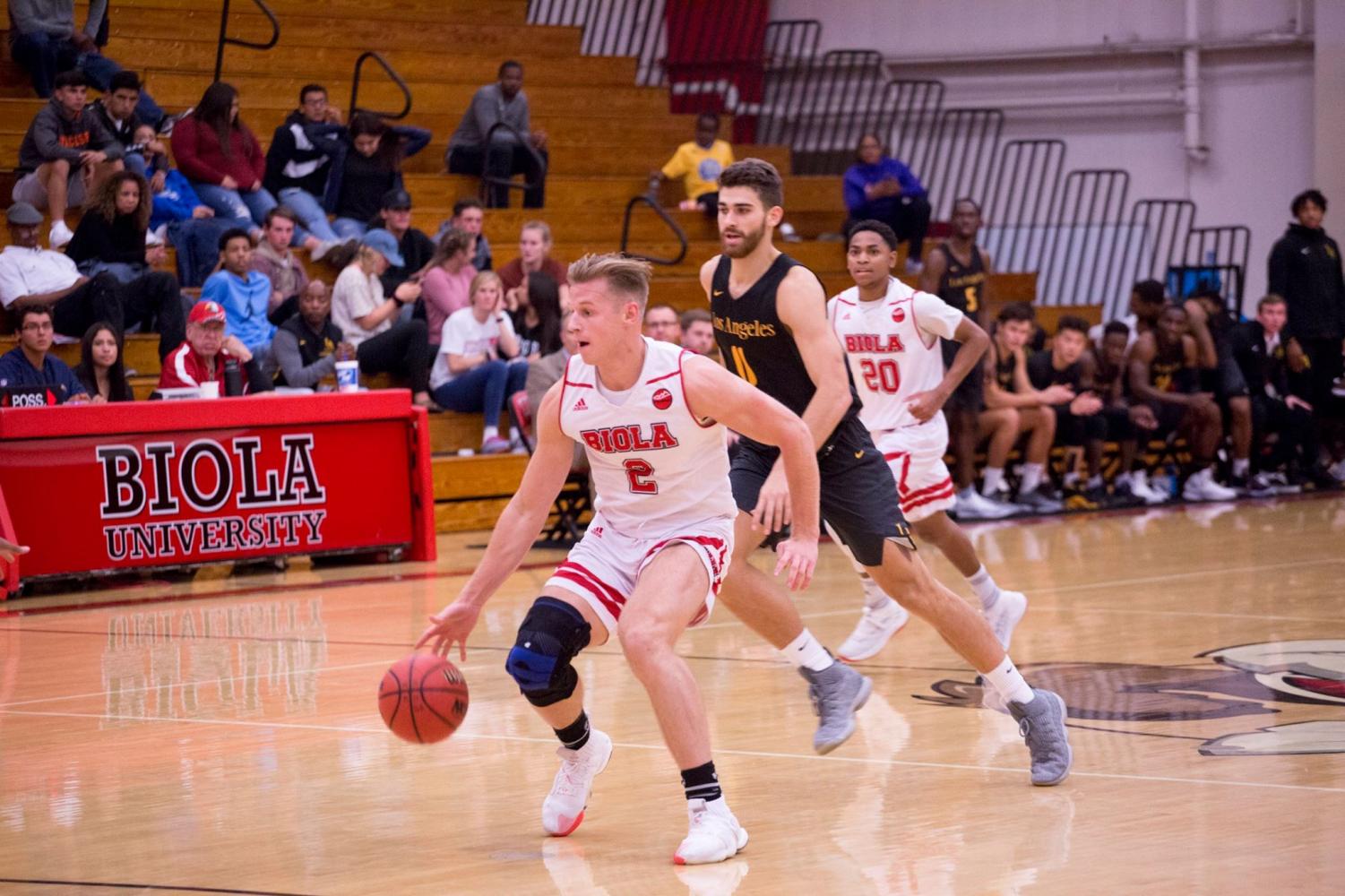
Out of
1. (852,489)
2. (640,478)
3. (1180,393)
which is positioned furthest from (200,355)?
(1180,393)

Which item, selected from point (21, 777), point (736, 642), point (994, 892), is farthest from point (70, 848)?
point (736, 642)

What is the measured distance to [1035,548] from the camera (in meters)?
11.9

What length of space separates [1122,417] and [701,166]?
15.9 ft

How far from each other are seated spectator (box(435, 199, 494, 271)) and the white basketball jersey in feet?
31.5

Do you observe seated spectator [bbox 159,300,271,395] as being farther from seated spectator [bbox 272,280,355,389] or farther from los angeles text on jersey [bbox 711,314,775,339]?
los angeles text on jersey [bbox 711,314,775,339]

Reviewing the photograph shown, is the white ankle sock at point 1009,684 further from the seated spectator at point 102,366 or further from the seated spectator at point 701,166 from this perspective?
the seated spectator at point 701,166

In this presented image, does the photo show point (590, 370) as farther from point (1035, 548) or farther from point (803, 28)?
point (803, 28)

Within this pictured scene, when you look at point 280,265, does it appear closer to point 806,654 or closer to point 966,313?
point 966,313

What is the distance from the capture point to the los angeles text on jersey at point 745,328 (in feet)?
20.4

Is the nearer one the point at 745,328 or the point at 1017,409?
the point at 745,328

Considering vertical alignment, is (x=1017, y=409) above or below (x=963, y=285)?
below

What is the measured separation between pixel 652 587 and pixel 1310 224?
43.4 feet

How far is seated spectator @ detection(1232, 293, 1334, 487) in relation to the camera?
16281 mm

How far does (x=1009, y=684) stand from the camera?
18.2 ft
